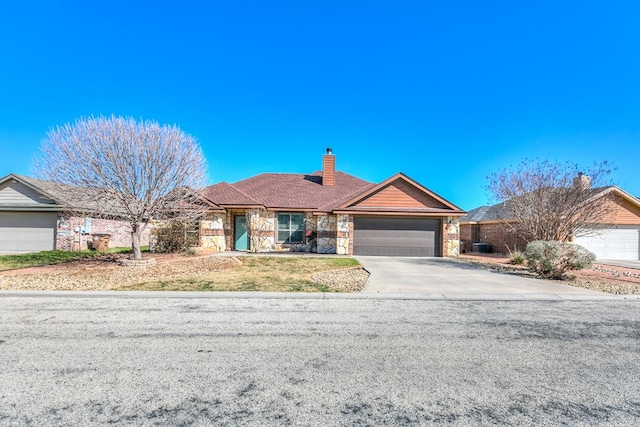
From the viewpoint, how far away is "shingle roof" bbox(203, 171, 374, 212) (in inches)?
744

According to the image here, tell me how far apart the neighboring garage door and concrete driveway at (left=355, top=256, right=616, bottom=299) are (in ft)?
19.7

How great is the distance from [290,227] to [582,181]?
14423 mm

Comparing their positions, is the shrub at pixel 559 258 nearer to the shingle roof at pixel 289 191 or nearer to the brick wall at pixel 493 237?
the brick wall at pixel 493 237

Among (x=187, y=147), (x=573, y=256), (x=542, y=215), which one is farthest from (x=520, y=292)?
(x=187, y=147)

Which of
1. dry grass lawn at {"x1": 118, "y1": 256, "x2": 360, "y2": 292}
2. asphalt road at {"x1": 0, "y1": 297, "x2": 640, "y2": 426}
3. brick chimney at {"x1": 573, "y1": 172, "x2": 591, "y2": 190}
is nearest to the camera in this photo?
asphalt road at {"x1": 0, "y1": 297, "x2": 640, "y2": 426}

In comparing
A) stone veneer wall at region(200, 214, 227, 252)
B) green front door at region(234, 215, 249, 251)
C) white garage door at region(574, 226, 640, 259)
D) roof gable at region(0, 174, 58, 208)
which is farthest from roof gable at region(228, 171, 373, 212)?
white garage door at region(574, 226, 640, 259)

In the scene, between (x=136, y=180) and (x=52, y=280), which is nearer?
(x=52, y=280)

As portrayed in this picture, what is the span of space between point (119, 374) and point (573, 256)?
12485 mm

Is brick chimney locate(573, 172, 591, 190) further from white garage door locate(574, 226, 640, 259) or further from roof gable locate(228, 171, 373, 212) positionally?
roof gable locate(228, 171, 373, 212)

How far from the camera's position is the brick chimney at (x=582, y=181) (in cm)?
1350

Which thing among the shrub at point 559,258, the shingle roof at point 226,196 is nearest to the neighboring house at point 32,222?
the shingle roof at point 226,196

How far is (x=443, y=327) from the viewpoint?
5328 mm

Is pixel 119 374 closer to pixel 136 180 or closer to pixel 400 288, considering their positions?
pixel 400 288

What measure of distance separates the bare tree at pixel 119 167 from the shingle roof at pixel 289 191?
5.70 metres
